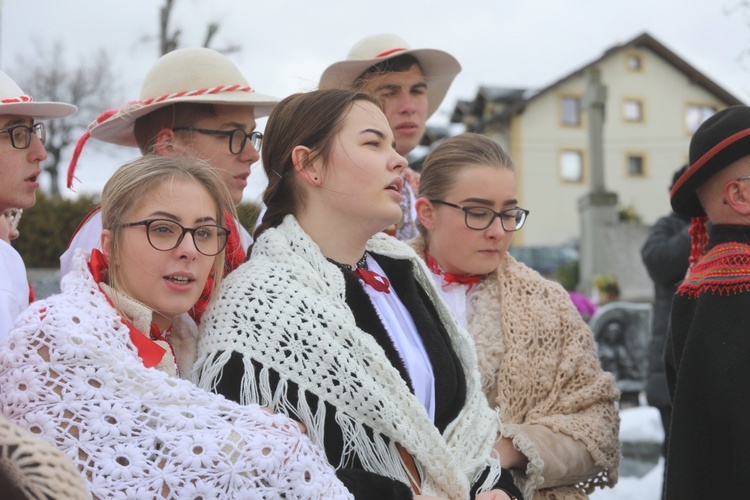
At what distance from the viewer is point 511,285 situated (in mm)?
3047

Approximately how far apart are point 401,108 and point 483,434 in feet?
6.17

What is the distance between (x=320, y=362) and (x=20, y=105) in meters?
1.41

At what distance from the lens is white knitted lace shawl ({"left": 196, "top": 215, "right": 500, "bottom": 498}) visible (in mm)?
2170

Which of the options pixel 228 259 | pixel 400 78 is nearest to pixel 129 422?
pixel 228 259

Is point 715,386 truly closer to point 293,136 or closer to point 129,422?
point 293,136

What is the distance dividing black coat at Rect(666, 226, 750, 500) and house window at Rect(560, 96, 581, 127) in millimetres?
36083

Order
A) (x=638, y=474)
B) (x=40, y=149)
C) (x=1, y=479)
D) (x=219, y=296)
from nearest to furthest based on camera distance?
(x=1, y=479) → (x=219, y=296) → (x=40, y=149) → (x=638, y=474)

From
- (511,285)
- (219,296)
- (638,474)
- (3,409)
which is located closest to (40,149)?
(219,296)

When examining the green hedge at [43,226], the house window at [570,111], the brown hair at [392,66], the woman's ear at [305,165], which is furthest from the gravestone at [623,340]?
the house window at [570,111]

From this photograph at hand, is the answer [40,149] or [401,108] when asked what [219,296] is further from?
[401,108]

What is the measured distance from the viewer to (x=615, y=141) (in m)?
39.1

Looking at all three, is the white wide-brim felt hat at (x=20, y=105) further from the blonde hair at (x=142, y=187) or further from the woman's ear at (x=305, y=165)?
the woman's ear at (x=305, y=165)

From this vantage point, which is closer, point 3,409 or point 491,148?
point 3,409

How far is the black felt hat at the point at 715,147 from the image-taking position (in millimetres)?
2852
